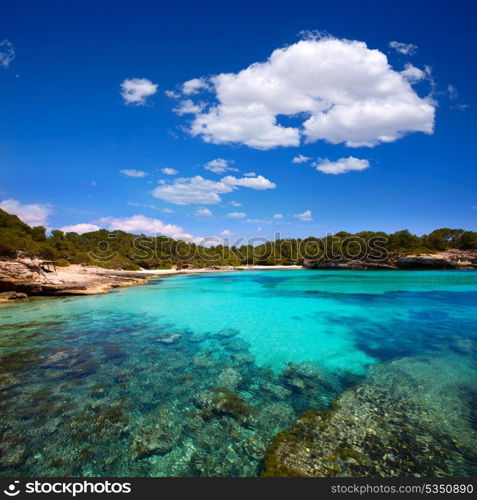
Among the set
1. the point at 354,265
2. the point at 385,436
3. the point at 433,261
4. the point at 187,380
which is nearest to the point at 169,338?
the point at 187,380

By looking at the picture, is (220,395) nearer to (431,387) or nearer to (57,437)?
(57,437)

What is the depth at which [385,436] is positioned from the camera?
4.30 meters

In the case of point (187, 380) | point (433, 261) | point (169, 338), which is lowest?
point (169, 338)

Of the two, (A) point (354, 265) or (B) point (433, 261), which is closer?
(B) point (433, 261)

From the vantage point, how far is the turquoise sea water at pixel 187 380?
3986 millimetres

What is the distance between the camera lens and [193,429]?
460 centimetres

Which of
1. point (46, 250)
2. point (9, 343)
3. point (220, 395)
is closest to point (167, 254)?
point (46, 250)

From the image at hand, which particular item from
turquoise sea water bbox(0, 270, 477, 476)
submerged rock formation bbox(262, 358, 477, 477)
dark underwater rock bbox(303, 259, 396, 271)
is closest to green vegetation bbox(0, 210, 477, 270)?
dark underwater rock bbox(303, 259, 396, 271)

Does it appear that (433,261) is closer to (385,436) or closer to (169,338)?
(169,338)

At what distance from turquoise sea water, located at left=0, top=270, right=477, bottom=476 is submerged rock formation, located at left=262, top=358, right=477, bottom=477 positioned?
3.7 inches

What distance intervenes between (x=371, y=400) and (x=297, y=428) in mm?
2082

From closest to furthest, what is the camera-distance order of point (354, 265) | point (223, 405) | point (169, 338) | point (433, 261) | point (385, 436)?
1. point (385, 436)
2. point (223, 405)
3. point (169, 338)
4. point (433, 261)
5. point (354, 265)

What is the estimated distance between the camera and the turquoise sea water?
3.99 m

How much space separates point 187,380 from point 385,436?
4436mm
